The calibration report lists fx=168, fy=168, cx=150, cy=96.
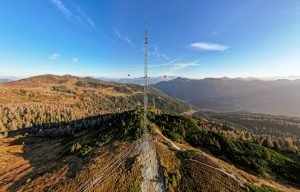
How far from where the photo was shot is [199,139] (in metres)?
74.5

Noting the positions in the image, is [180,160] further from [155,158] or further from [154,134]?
[154,134]

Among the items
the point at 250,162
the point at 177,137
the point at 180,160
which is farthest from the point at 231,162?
the point at 180,160

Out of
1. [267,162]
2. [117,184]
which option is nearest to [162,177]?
[117,184]

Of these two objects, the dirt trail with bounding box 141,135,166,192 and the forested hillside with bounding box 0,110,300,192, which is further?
the forested hillside with bounding box 0,110,300,192

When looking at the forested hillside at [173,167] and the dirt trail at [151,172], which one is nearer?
the dirt trail at [151,172]

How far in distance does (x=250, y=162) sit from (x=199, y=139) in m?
20.3

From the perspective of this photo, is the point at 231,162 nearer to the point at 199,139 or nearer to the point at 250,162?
the point at 250,162

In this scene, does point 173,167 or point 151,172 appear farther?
point 173,167

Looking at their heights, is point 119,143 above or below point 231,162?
above

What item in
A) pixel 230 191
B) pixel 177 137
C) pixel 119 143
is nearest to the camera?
pixel 230 191

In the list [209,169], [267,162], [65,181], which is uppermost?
[209,169]

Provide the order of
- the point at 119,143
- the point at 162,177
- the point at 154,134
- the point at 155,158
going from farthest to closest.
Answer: the point at 154,134
the point at 119,143
the point at 155,158
the point at 162,177

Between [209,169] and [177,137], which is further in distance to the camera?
[177,137]

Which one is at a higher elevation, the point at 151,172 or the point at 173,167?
the point at 173,167
